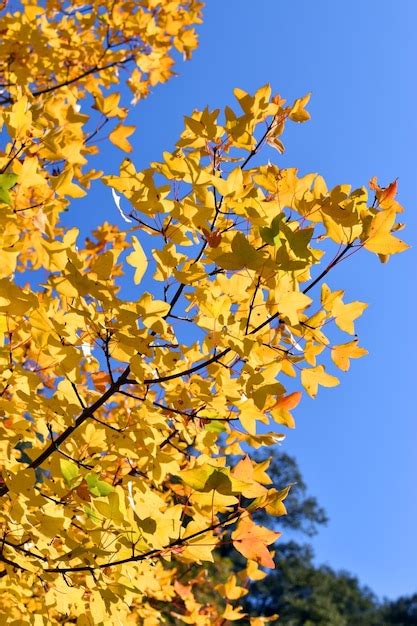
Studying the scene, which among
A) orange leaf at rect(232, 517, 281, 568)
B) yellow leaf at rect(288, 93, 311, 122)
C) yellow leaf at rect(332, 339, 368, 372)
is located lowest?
orange leaf at rect(232, 517, 281, 568)

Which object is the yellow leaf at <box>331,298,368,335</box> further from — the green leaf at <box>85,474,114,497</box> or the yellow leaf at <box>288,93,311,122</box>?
the green leaf at <box>85,474,114,497</box>

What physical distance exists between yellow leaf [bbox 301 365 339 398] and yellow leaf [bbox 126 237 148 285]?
1.25 ft

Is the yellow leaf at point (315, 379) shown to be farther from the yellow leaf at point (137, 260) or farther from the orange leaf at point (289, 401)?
the yellow leaf at point (137, 260)

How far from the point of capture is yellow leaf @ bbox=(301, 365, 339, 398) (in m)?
1.11

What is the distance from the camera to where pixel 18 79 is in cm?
225

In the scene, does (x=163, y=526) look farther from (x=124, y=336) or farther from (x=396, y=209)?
(x=396, y=209)

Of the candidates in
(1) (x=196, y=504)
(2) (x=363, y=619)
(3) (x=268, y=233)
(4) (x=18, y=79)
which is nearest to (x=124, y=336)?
(3) (x=268, y=233)

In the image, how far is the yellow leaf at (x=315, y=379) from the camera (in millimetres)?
1106

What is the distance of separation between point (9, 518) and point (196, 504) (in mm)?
401

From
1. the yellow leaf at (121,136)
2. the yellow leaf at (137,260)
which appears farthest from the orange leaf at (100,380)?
the yellow leaf at (121,136)

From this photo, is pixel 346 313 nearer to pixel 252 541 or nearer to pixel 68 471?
pixel 252 541

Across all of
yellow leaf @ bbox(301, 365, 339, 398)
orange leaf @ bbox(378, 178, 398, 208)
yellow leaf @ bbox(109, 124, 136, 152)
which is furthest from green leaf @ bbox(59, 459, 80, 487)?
yellow leaf @ bbox(109, 124, 136, 152)

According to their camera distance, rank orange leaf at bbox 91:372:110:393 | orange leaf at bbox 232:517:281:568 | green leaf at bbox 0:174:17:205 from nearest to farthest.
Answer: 1. green leaf at bbox 0:174:17:205
2. orange leaf at bbox 232:517:281:568
3. orange leaf at bbox 91:372:110:393

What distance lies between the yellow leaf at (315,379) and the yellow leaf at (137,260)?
0.38 m
